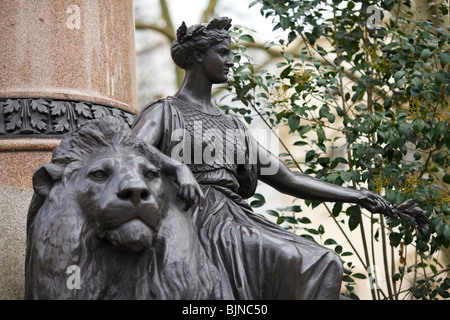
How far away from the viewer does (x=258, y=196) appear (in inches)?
237

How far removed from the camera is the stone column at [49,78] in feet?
15.0

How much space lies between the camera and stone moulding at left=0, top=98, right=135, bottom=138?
461 cm

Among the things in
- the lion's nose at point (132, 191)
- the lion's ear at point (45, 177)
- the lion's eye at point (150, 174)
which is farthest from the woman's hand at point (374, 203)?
the lion's ear at point (45, 177)

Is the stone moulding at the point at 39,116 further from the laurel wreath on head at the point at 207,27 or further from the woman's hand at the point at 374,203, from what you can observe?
the woman's hand at the point at 374,203

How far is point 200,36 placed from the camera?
3.90 m

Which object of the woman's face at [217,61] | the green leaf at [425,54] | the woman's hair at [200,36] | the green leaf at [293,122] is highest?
the green leaf at [425,54]

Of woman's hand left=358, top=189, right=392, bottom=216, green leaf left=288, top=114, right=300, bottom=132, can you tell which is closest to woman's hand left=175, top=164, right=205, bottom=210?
woman's hand left=358, top=189, right=392, bottom=216

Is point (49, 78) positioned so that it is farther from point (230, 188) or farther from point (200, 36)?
point (230, 188)

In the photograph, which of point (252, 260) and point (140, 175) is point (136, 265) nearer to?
point (140, 175)

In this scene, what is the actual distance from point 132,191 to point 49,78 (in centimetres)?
219

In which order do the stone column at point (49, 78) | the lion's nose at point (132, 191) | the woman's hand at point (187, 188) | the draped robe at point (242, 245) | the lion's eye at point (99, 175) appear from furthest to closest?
the stone column at point (49, 78)
the draped robe at point (242, 245)
the woman's hand at point (187, 188)
the lion's eye at point (99, 175)
the lion's nose at point (132, 191)

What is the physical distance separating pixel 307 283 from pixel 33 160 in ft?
6.94
